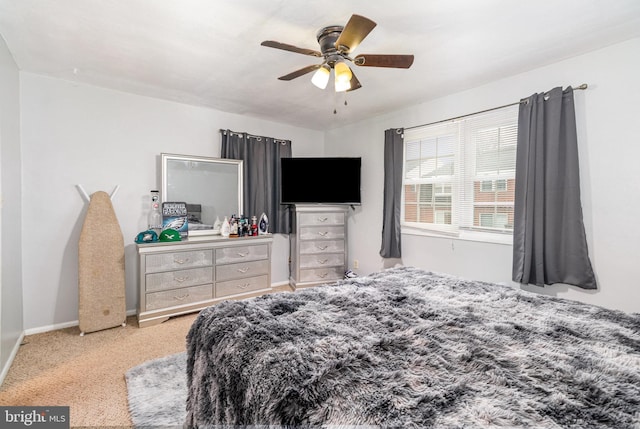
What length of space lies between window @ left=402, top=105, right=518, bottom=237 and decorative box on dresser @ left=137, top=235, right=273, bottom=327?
2.01 metres

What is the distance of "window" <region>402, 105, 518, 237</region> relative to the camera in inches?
111

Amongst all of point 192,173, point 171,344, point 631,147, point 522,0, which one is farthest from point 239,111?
point 631,147

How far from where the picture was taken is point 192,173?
11.5ft

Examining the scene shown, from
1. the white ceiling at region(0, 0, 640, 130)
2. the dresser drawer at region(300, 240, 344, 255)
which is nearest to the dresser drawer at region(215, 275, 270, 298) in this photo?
the dresser drawer at region(300, 240, 344, 255)

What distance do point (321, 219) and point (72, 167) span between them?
286 cm

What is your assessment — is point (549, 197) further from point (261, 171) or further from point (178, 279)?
point (178, 279)

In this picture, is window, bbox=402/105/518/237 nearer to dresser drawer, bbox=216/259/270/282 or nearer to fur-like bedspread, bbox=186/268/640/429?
fur-like bedspread, bbox=186/268/640/429

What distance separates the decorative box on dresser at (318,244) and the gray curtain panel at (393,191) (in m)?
0.69

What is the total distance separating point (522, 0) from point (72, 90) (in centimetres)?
Result: 388

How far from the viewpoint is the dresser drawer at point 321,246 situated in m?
4.00

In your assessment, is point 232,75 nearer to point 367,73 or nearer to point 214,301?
point 367,73

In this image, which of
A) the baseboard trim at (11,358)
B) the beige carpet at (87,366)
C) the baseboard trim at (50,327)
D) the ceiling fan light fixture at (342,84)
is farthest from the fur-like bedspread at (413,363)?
the baseboard trim at (50,327)

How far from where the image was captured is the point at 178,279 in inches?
121

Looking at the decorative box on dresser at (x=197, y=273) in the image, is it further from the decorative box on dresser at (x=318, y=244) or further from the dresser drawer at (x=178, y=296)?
the decorative box on dresser at (x=318, y=244)
